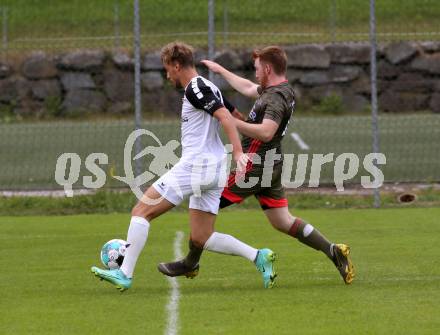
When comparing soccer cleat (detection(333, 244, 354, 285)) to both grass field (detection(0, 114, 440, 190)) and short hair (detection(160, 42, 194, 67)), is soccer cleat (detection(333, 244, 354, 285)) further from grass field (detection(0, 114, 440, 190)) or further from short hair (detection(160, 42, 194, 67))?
grass field (detection(0, 114, 440, 190))

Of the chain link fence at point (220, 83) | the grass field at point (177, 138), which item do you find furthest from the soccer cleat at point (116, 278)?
the chain link fence at point (220, 83)

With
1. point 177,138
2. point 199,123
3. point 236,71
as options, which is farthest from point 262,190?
point 236,71

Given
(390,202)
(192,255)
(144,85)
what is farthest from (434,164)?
(192,255)

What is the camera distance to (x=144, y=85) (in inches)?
853

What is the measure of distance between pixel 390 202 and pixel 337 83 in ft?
26.5

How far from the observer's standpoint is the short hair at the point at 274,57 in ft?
29.7

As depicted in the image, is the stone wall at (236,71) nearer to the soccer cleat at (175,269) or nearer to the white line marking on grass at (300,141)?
the white line marking on grass at (300,141)

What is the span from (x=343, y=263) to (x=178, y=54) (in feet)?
6.69

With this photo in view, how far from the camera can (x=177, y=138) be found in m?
18.8

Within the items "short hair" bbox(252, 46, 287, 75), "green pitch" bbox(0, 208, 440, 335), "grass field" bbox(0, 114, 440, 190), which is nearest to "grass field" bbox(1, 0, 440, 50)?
"grass field" bbox(0, 114, 440, 190)

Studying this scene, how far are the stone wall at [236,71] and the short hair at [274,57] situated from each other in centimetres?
1245

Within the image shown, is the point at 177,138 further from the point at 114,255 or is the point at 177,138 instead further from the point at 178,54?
the point at 178,54

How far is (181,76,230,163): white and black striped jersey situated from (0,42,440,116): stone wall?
12730 millimetres

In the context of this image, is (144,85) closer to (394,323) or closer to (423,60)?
(423,60)
